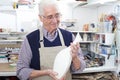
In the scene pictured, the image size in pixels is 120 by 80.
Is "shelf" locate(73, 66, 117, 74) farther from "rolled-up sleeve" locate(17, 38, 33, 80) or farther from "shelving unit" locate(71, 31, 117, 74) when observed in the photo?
"rolled-up sleeve" locate(17, 38, 33, 80)

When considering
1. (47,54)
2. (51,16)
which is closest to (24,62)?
(47,54)

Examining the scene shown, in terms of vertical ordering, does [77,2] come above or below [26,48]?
above

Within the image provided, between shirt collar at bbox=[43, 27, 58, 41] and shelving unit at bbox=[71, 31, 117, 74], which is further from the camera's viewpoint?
shelving unit at bbox=[71, 31, 117, 74]

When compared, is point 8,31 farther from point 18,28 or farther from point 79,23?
point 79,23

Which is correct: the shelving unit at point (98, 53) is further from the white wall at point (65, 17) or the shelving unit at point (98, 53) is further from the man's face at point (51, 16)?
the man's face at point (51, 16)

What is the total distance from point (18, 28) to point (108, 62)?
1.53 m

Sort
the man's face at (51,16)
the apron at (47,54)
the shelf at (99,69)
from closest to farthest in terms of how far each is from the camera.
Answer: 1. the man's face at (51,16)
2. the apron at (47,54)
3. the shelf at (99,69)

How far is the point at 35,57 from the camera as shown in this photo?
156cm

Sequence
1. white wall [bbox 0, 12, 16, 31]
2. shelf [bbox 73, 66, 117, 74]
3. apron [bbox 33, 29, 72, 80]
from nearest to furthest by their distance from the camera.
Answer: apron [bbox 33, 29, 72, 80]
shelf [bbox 73, 66, 117, 74]
white wall [bbox 0, 12, 16, 31]

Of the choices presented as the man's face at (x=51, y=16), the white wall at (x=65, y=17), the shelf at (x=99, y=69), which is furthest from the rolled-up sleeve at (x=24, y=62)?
the white wall at (x=65, y=17)

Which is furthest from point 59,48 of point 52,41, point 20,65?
point 20,65

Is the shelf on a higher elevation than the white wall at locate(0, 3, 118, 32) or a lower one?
lower

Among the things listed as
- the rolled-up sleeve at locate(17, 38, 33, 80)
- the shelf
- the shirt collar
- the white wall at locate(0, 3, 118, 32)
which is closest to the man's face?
the shirt collar

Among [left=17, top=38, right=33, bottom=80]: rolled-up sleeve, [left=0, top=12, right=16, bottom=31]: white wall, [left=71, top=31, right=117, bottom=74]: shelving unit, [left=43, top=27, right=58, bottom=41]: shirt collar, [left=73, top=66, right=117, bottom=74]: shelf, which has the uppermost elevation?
[left=0, top=12, right=16, bottom=31]: white wall
